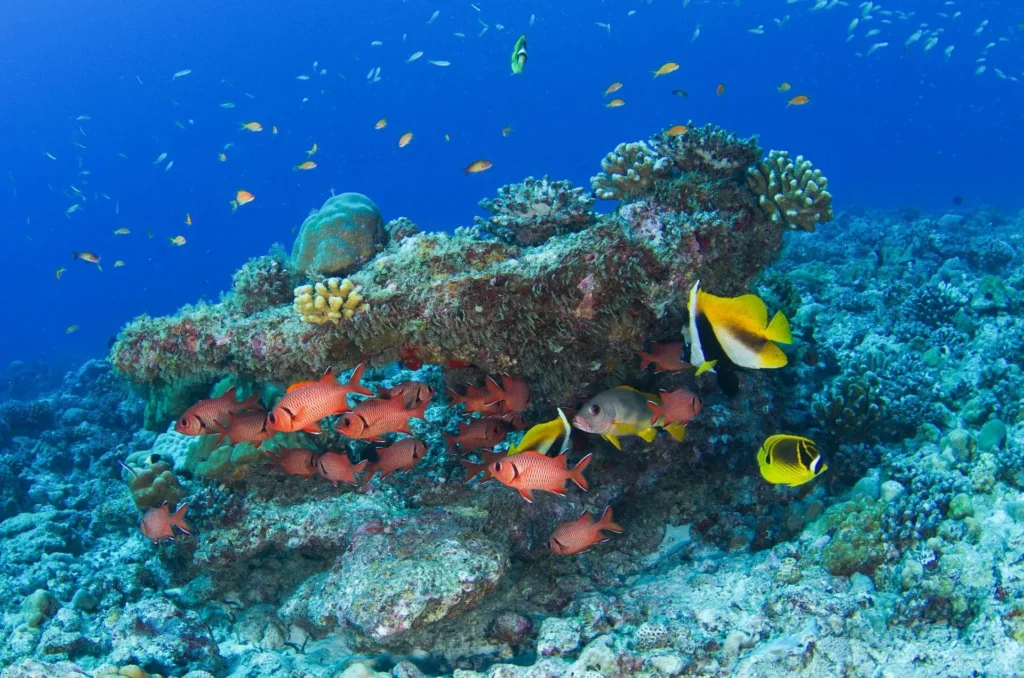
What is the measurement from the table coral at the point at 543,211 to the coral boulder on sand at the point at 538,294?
0.05 feet

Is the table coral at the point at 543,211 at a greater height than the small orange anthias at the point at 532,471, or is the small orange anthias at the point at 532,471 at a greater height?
the table coral at the point at 543,211

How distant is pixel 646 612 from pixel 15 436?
17.3 meters

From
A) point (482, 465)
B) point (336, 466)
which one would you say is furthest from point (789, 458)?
point (336, 466)

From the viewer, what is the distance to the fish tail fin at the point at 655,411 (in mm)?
3929

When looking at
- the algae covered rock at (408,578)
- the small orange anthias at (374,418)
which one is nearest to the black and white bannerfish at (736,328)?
the small orange anthias at (374,418)

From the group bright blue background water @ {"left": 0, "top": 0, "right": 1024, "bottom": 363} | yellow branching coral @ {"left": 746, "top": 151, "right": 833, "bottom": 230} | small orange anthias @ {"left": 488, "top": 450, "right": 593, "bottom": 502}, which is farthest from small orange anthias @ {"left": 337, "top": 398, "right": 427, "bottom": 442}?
bright blue background water @ {"left": 0, "top": 0, "right": 1024, "bottom": 363}

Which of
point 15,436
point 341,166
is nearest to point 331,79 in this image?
point 341,166

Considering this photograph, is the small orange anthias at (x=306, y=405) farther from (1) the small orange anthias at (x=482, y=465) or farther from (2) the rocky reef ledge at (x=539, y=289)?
(1) the small orange anthias at (x=482, y=465)

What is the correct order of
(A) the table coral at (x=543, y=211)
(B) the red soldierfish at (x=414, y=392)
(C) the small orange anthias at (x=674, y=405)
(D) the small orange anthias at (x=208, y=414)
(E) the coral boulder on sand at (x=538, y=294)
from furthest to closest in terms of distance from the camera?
(A) the table coral at (x=543, y=211), (B) the red soldierfish at (x=414, y=392), (D) the small orange anthias at (x=208, y=414), (E) the coral boulder on sand at (x=538, y=294), (C) the small orange anthias at (x=674, y=405)

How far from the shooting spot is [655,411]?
13.0 feet

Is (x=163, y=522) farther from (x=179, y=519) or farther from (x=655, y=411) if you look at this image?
(x=655, y=411)

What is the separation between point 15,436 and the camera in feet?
46.4

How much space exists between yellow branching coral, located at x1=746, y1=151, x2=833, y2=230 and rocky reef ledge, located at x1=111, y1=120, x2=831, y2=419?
0.03 metres

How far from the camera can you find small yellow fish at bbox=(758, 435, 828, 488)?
10.6 ft
